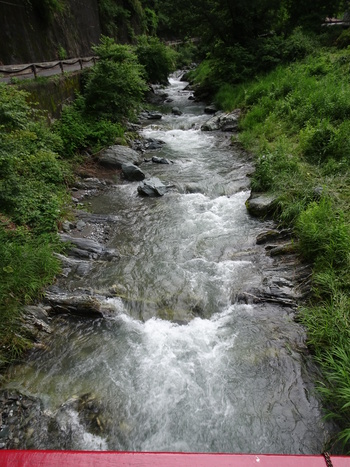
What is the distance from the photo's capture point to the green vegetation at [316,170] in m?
3.96

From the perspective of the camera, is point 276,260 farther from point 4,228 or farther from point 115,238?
point 4,228

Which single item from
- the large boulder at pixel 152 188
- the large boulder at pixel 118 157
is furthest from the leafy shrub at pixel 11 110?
the large boulder at pixel 118 157

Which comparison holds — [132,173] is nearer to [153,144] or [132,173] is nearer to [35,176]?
[35,176]

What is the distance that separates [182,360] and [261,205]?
4.72m

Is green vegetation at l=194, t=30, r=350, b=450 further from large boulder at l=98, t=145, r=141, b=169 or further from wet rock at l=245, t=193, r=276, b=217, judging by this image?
large boulder at l=98, t=145, r=141, b=169

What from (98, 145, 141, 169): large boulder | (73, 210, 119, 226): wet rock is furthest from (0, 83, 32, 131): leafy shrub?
(98, 145, 141, 169): large boulder

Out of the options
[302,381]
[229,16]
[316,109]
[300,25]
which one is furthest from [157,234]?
[300,25]

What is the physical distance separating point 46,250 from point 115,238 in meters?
1.89

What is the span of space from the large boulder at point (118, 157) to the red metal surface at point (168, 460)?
9857mm

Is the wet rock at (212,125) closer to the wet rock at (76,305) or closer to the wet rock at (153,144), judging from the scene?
the wet rock at (153,144)

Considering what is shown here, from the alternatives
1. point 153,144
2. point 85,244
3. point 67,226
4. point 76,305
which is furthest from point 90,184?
point 76,305

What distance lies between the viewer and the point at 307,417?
11.4 feet

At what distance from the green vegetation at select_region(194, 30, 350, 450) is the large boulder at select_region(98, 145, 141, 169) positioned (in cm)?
459

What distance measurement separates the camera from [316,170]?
25.3 feet
